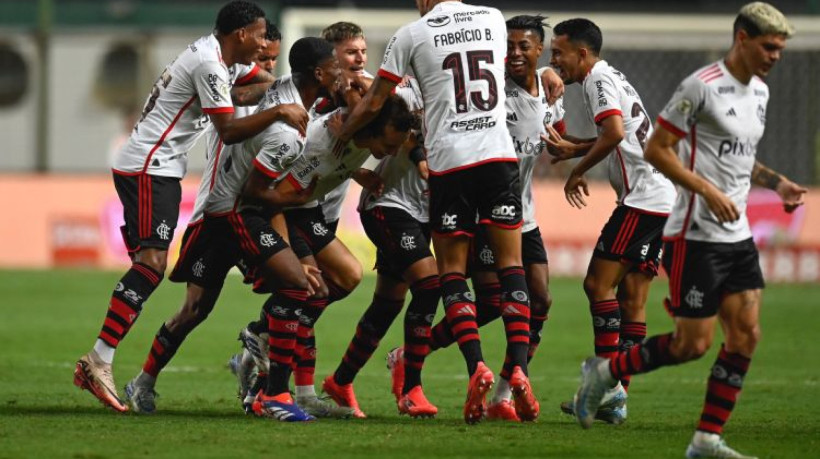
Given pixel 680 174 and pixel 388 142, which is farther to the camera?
pixel 388 142

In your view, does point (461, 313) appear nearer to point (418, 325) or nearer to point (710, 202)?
point (418, 325)

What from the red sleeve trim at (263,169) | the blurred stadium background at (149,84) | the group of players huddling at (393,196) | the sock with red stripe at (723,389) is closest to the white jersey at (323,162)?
the group of players huddling at (393,196)

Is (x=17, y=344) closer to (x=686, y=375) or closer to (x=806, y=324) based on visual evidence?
(x=686, y=375)

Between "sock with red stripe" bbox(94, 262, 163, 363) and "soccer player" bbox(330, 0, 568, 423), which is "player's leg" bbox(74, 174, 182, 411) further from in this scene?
"soccer player" bbox(330, 0, 568, 423)

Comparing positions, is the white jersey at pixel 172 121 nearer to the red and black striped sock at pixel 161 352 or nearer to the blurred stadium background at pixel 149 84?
the red and black striped sock at pixel 161 352

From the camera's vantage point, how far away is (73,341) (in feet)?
41.9

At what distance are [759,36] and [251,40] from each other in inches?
125

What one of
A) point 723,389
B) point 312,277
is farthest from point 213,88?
point 723,389

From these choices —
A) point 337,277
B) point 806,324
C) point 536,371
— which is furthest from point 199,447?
point 806,324

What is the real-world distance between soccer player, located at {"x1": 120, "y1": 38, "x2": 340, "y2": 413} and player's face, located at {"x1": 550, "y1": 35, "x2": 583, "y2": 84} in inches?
58.3

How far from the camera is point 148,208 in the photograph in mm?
8727

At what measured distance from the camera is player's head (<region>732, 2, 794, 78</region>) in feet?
22.2

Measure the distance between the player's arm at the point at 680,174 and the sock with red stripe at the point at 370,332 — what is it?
8.66 ft

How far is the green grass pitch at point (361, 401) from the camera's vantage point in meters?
7.02
